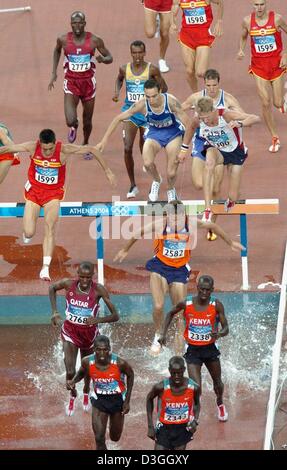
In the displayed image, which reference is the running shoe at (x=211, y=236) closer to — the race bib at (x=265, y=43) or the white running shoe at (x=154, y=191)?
the white running shoe at (x=154, y=191)

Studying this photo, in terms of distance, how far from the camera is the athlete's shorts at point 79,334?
46.5 ft

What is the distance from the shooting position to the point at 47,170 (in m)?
16.1

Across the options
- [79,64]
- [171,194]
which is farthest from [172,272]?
[79,64]

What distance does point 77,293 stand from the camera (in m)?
14.2

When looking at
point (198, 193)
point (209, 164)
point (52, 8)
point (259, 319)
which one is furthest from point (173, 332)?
point (52, 8)

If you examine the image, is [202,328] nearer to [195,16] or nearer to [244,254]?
[244,254]

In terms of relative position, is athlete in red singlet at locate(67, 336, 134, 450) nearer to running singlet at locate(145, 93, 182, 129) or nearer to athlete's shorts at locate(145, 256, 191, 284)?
athlete's shorts at locate(145, 256, 191, 284)

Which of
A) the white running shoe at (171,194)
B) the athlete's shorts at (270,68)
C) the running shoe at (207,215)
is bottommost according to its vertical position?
the white running shoe at (171,194)

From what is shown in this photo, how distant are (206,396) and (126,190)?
488 cm

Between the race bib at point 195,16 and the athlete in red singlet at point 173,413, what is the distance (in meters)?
7.59

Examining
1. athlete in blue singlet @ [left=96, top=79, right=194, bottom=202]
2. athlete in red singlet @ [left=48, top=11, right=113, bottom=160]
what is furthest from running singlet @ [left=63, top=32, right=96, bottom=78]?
athlete in blue singlet @ [left=96, top=79, right=194, bottom=202]

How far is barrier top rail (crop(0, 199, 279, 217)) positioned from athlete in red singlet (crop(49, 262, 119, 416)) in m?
2.32

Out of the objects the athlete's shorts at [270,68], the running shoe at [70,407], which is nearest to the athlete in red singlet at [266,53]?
the athlete's shorts at [270,68]

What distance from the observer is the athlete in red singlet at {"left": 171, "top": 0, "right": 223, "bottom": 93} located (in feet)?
62.3
